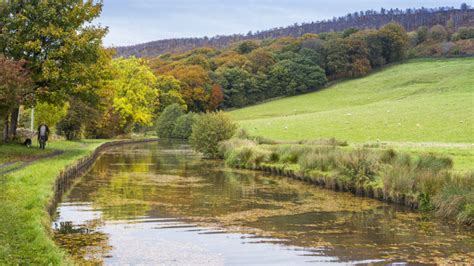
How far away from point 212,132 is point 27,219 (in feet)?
109

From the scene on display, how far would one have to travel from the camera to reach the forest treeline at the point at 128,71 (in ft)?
111

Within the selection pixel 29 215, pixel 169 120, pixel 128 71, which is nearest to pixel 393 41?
pixel 169 120

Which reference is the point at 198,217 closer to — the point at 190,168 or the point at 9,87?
the point at 9,87

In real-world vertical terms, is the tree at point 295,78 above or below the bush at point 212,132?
above

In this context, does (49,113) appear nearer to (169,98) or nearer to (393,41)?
(169,98)

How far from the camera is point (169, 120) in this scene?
9350 centimetres

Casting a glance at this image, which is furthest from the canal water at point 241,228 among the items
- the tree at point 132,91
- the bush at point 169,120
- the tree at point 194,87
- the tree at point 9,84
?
the tree at point 194,87

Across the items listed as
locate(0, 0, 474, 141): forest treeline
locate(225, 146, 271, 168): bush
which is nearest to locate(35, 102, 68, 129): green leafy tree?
locate(0, 0, 474, 141): forest treeline

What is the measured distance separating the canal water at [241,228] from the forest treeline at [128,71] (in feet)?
28.2

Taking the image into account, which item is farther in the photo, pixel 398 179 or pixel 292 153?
pixel 292 153

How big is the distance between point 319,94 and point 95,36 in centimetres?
7455

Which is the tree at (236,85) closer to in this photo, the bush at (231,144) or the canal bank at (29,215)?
the bush at (231,144)

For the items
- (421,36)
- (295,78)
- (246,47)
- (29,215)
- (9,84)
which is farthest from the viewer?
(246,47)

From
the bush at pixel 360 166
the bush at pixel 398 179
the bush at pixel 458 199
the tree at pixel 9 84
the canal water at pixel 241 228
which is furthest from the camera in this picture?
the tree at pixel 9 84
